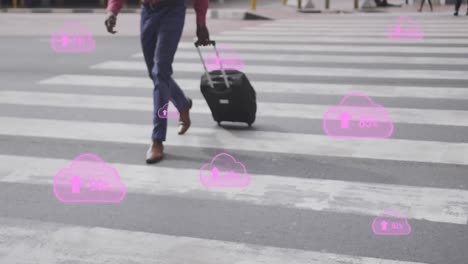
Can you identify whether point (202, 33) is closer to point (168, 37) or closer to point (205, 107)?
point (168, 37)

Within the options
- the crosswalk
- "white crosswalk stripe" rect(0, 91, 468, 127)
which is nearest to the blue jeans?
the crosswalk

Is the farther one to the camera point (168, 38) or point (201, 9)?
point (201, 9)

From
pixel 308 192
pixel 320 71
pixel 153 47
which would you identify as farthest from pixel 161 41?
pixel 320 71

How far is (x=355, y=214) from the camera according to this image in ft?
13.2

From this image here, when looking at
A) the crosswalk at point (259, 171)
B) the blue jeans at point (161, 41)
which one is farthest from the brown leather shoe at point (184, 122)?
the blue jeans at point (161, 41)

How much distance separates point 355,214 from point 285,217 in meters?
0.40

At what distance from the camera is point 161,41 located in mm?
5125

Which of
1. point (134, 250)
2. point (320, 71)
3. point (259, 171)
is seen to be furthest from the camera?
point (320, 71)

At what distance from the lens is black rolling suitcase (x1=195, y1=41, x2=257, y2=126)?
585 cm

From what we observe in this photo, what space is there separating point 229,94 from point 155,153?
979mm

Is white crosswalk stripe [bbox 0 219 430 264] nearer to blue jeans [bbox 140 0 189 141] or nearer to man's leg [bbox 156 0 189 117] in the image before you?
blue jeans [bbox 140 0 189 141]

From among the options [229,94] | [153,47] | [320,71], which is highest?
[153,47]

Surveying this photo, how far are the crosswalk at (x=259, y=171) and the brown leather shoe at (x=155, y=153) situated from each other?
71 mm

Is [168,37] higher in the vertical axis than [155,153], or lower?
higher
